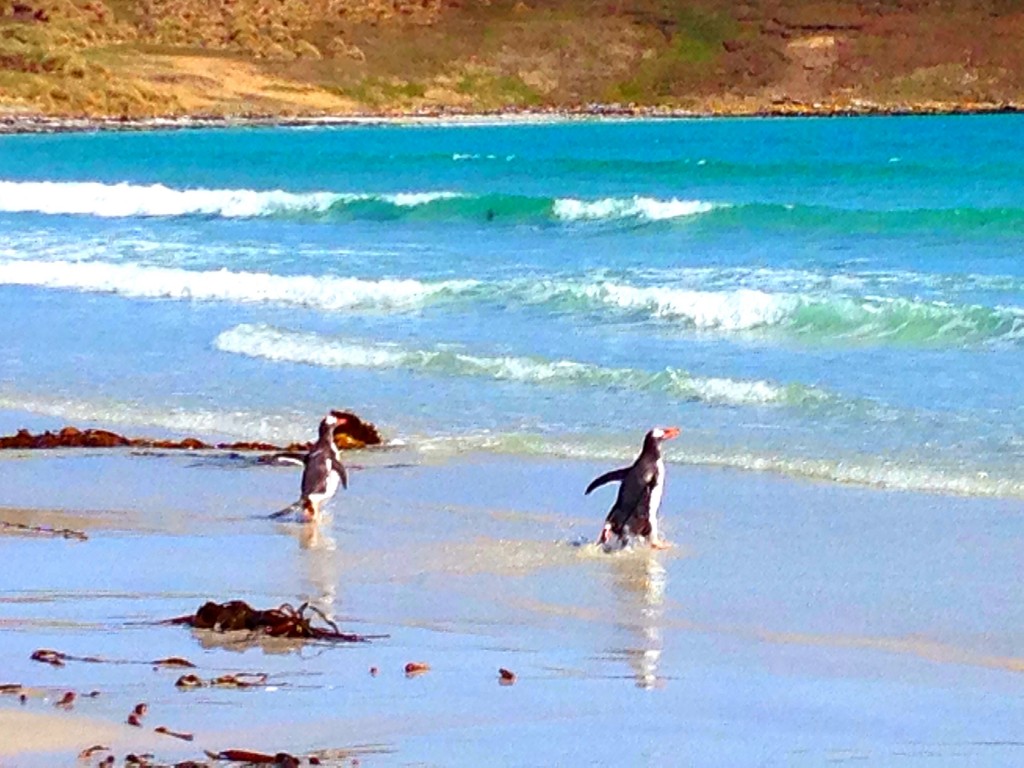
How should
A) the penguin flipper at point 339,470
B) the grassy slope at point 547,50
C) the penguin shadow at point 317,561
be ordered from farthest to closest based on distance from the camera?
the grassy slope at point 547,50, the penguin flipper at point 339,470, the penguin shadow at point 317,561

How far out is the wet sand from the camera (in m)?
5.63

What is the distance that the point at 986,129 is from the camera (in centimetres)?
8862

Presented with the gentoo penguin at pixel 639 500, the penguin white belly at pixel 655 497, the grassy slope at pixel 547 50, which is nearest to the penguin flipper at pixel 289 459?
the gentoo penguin at pixel 639 500

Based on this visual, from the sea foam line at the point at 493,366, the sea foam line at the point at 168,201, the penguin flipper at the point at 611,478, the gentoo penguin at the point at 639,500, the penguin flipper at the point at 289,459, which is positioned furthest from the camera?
the sea foam line at the point at 168,201

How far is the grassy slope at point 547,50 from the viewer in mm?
140875

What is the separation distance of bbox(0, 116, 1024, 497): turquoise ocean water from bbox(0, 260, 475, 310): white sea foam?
0.05 meters

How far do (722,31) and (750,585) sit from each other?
156 m

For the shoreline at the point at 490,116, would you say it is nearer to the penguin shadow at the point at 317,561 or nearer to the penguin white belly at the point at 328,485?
the penguin white belly at the point at 328,485

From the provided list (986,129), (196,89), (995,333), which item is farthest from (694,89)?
(995,333)

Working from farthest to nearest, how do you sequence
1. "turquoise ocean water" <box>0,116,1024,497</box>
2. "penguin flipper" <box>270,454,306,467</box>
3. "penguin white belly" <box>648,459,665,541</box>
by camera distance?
"turquoise ocean water" <box>0,116,1024,497</box> → "penguin flipper" <box>270,454,306,467</box> → "penguin white belly" <box>648,459,665,541</box>

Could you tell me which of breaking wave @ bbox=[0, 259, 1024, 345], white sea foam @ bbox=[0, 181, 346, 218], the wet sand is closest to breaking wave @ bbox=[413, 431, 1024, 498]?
the wet sand

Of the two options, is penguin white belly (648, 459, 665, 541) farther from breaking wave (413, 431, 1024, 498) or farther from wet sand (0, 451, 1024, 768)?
breaking wave (413, 431, 1024, 498)

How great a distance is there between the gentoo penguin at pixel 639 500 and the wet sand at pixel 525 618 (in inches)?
4.8

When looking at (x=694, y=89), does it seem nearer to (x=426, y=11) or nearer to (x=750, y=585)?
(x=426, y=11)
